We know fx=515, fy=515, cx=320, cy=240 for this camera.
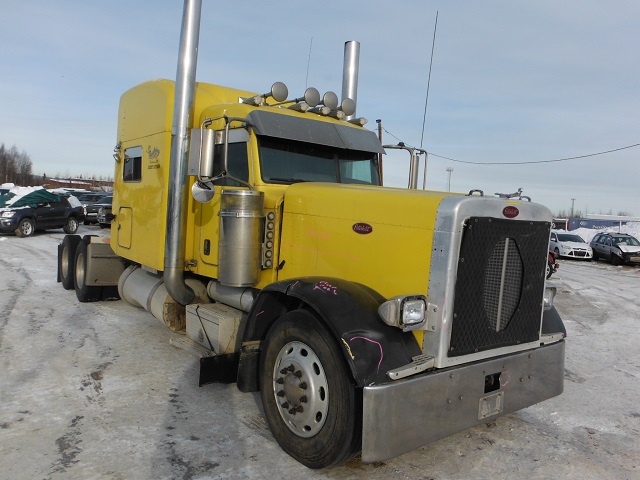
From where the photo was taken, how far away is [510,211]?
344cm

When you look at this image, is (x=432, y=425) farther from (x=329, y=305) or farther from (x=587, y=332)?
(x=587, y=332)

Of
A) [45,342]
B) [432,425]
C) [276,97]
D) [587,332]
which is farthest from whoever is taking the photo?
[587,332]

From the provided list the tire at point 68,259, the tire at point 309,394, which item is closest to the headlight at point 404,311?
the tire at point 309,394

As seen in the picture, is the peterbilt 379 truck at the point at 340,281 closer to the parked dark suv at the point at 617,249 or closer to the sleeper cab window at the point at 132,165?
the sleeper cab window at the point at 132,165

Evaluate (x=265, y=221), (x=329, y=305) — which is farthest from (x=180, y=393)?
(x=329, y=305)

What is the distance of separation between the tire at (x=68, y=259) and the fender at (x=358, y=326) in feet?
20.5

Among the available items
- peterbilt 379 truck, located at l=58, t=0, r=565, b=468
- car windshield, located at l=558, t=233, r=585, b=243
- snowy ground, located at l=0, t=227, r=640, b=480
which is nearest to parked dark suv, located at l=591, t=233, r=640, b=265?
car windshield, located at l=558, t=233, r=585, b=243

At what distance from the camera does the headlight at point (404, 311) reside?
3117mm

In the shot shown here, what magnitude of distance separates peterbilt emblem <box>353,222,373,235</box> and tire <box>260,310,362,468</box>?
72 centimetres

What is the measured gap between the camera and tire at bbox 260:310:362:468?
3.17 meters

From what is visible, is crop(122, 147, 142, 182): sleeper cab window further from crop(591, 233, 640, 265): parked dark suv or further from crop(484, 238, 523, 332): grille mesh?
crop(591, 233, 640, 265): parked dark suv

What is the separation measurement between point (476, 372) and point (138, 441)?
2.44m

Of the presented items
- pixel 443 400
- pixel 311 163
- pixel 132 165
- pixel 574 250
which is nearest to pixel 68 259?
pixel 132 165

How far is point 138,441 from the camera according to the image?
374 cm
